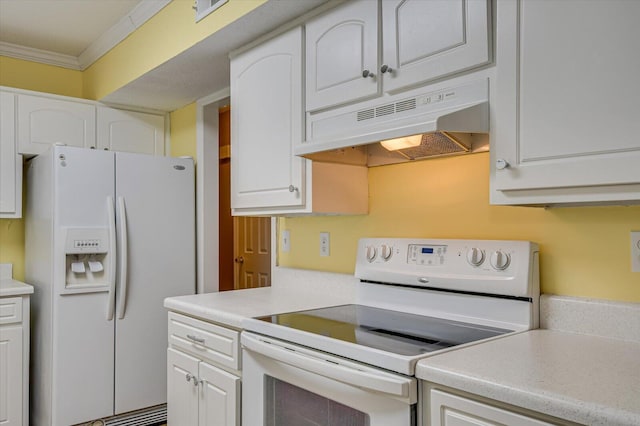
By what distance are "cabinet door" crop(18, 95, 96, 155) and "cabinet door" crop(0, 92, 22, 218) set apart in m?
0.04

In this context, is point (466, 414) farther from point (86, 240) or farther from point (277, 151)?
point (86, 240)

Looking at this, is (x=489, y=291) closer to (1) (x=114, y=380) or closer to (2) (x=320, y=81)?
(2) (x=320, y=81)

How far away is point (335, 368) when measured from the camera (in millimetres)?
1373

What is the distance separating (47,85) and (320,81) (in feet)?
8.61

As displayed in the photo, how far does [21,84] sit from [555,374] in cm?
378

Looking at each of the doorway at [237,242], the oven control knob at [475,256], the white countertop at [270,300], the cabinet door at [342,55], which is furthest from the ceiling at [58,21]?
the oven control knob at [475,256]

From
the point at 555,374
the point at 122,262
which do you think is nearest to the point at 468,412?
the point at 555,374

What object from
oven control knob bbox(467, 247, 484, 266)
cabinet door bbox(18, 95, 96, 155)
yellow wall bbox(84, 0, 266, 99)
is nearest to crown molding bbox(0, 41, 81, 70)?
yellow wall bbox(84, 0, 266, 99)

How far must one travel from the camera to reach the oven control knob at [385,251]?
1.96 meters

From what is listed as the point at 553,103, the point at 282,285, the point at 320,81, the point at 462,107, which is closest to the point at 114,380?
the point at 282,285

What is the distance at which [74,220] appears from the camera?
278 centimetres

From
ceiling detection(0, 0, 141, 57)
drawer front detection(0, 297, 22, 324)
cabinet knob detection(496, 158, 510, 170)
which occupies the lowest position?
drawer front detection(0, 297, 22, 324)

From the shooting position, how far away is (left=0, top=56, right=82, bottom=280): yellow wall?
3.30 metres

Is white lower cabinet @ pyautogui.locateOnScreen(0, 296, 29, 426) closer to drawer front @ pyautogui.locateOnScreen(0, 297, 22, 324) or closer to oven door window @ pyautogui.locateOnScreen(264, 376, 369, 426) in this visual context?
drawer front @ pyautogui.locateOnScreen(0, 297, 22, 324)
